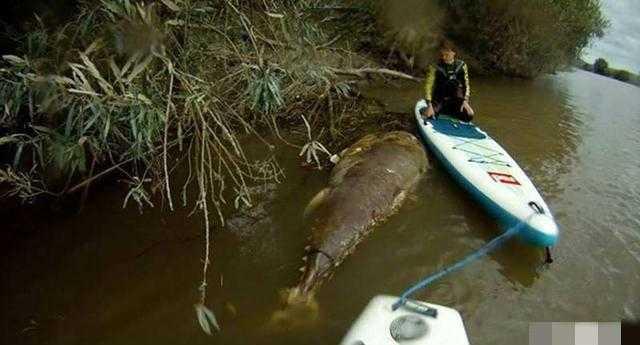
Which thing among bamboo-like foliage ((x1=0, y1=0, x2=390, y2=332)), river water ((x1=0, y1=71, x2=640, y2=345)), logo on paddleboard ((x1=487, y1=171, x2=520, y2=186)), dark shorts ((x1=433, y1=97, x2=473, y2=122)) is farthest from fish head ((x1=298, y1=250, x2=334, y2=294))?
dark shorts ((x1=433, y1=97, x2=473, y2=122))

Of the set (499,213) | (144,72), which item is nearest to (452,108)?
(499,213)

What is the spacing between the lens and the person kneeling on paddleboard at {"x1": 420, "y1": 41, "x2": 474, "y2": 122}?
26.2ft

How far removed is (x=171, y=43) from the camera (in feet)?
13.0

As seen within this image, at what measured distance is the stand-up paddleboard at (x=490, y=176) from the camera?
17.2 feet

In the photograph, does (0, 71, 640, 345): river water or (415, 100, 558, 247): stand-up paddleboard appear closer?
(0, 71, 640, 345): river water

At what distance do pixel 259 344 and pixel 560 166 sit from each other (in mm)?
6211

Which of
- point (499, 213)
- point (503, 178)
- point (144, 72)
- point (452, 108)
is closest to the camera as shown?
point (144, 72)

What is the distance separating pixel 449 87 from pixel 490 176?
7.58 feet

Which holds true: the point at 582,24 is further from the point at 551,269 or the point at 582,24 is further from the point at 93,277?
the point at 93,277

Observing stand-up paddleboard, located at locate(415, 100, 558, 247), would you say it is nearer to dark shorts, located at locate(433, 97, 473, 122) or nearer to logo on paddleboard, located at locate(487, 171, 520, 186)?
logo on paddleboard, located at locate(487, 171, 520, 186)

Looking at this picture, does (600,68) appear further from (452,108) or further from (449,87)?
(449,87)

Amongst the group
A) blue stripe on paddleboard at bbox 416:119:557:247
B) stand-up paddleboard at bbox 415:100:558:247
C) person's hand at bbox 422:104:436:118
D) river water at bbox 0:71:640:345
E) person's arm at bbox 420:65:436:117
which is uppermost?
person's arm at bbox 420:65:436:117

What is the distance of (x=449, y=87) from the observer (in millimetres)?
8039

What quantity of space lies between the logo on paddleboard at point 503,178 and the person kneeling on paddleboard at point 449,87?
81.6 inches
